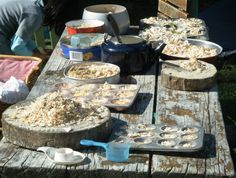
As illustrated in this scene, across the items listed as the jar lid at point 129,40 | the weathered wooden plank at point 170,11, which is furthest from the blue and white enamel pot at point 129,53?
the weathered wooden plank at point 170,11

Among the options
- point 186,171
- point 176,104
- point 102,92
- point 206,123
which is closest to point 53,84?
point 102,92

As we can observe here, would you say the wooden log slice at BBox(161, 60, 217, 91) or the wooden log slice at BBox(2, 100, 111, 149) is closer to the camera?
the wooden log slice at BBox(2, 100, 111, 149)

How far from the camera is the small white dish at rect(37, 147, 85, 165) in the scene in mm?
1856

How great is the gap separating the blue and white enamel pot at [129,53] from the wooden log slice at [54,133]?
28.6 inches

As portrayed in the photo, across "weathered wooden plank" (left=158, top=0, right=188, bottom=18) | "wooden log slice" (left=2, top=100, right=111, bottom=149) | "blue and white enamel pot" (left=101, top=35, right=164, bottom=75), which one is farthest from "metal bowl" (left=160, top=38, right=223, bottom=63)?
"wooden log slice" (left=2, top=100, right=111, bottom=149)

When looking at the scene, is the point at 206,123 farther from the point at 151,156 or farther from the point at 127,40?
the point at 127,40

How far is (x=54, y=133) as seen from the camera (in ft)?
6.34

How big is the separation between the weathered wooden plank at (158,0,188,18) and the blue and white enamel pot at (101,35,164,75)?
1290 millimetres

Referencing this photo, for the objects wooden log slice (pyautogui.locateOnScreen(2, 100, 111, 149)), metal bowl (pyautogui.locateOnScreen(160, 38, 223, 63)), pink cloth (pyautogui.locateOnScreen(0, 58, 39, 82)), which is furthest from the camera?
pink cloth (pyautogui.locateOnScreen(0, 58, 39, 82))

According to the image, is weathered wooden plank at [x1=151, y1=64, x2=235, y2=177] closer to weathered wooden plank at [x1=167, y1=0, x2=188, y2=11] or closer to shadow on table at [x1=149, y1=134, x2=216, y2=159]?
shadow on table at [x1=149, y1=134, x2=216, y2=159]

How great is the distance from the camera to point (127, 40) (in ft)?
9.11

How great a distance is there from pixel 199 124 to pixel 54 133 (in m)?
0.58

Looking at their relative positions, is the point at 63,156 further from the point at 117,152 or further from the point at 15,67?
the point at 15,67

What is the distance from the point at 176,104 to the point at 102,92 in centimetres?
31
